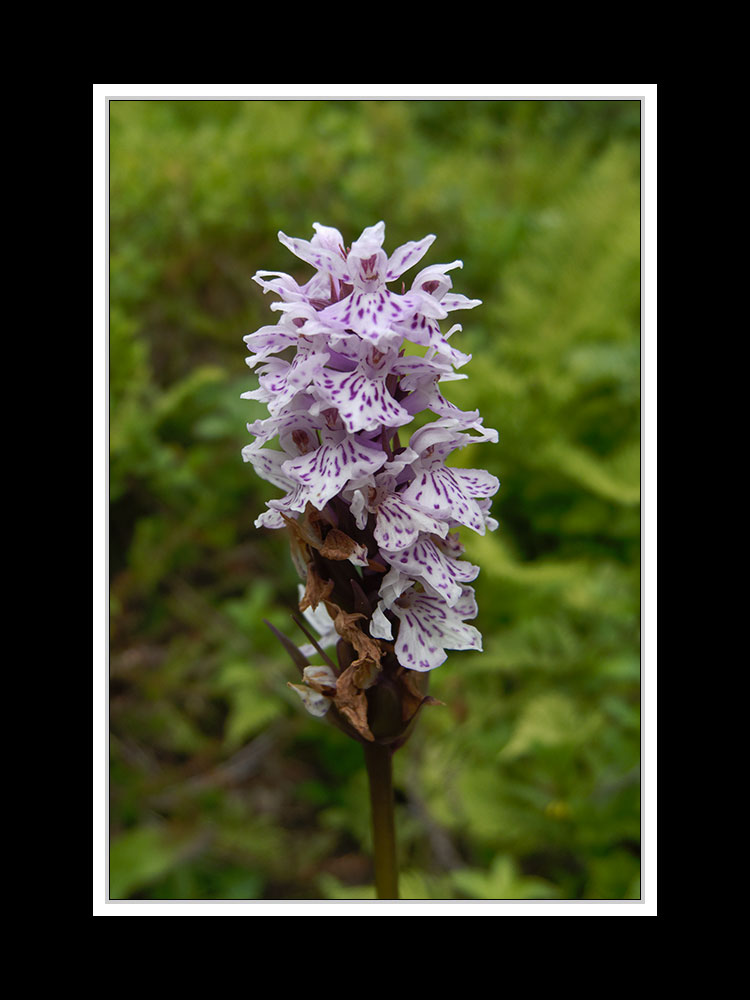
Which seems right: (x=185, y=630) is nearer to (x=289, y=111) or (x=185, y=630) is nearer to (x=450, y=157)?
(x=289, y=111)

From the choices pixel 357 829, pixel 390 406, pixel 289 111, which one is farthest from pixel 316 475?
pixel 289 111

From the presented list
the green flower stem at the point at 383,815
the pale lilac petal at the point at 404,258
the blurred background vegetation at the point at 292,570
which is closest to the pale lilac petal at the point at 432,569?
the green flower stem at the point at 383,815

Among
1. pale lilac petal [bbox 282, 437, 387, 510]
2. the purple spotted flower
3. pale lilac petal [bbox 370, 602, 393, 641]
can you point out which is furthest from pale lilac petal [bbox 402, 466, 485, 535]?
pale lilac petal [bbox 370, 602, 393, 641]

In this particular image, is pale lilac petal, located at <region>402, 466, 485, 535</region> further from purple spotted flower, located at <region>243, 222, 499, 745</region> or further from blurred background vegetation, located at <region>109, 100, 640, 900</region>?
blurred background vegetation, located at <region>109, 100, 640, 900</region>

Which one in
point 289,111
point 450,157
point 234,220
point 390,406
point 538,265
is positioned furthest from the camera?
point 450,157

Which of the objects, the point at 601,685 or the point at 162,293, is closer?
the point at 601,685

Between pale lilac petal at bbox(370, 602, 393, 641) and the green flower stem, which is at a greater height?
pale lilac petal at bbox(370, 602, 393, 641)

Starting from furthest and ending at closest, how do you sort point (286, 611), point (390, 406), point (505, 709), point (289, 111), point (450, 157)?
1. point (450, 157)
2. point (289, 111)
3. point (286, 611)
4. point (505, 709)
5. point (390, 406)

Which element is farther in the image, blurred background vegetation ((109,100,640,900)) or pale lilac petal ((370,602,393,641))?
blurred background vegetation ((109,100,640,900))
